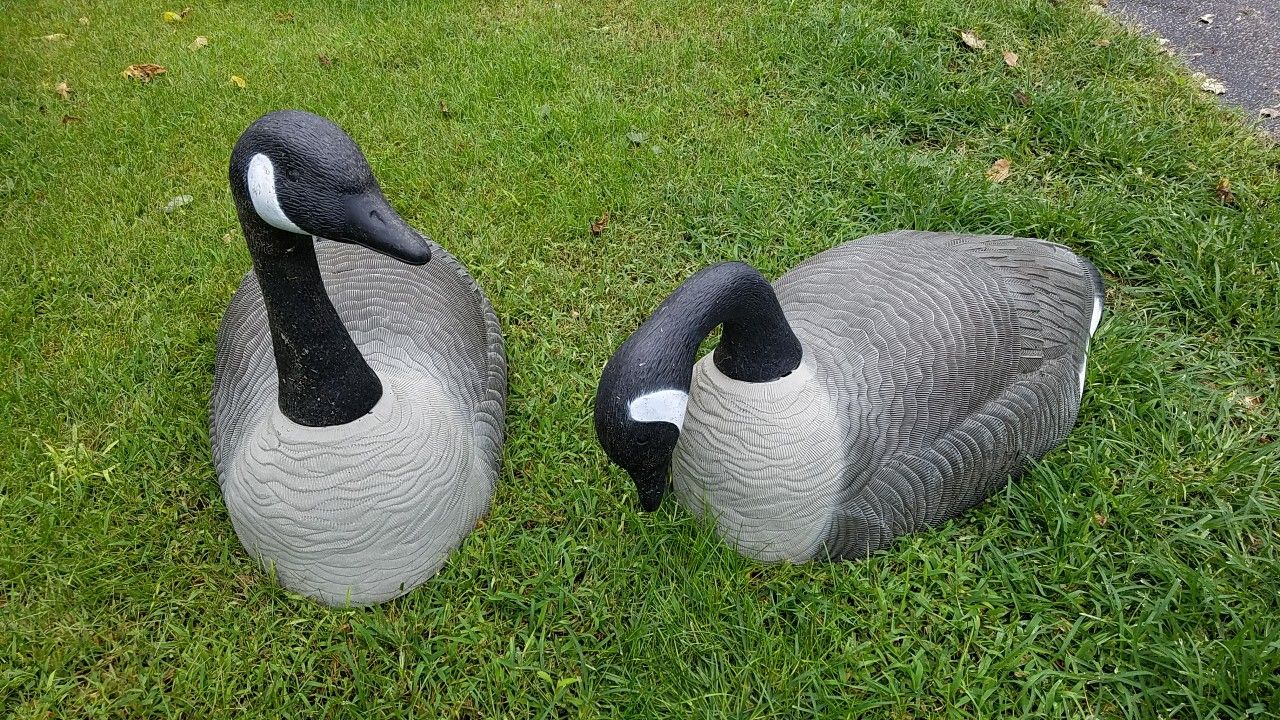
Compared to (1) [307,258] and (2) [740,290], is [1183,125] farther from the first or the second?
(1) [307,258]

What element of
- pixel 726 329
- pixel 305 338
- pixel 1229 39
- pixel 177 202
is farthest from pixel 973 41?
pixel 177 202

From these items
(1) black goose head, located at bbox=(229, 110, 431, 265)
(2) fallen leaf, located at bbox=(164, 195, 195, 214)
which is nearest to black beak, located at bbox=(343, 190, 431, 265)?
(1) black goose head, located at bbox=(229, 110, 431, 265)

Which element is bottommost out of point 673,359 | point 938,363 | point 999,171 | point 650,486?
point 999,171

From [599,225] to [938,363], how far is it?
2.27 meters

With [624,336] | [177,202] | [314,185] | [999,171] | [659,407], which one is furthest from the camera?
[177,202]

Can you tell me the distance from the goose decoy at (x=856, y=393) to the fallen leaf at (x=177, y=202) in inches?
145

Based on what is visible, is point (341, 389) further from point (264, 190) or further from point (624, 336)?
point (624, 336)

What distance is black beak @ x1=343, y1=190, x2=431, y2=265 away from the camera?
6.54 ft

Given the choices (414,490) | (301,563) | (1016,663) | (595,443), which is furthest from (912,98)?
(301,563)

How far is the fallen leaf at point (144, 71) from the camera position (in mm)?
5727

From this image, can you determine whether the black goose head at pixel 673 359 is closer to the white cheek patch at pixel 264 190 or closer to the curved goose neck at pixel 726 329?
the curved goose neck at pixel 726 329

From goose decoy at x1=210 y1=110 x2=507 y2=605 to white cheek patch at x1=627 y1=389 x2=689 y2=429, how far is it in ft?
2.18

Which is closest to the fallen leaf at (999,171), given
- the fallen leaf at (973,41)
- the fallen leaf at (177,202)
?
the fallen leaf at (973,41)

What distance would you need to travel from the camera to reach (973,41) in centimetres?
534
